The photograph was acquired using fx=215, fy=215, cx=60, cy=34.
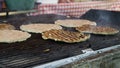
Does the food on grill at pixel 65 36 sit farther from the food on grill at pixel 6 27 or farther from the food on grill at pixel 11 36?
the food on grill at pixel 6 27

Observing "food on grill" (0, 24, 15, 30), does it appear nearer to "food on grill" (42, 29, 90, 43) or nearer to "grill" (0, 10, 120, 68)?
"grill" (0, 10, 120, 68)

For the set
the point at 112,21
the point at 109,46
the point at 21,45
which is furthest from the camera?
the point at 112,21

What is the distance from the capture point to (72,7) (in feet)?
18.6

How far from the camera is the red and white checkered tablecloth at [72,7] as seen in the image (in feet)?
17.0

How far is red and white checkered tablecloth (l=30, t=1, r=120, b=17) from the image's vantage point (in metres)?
5.17

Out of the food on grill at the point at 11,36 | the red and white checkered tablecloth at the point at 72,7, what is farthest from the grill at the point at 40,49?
the red and white checkered tablecloth at the point at 72,7

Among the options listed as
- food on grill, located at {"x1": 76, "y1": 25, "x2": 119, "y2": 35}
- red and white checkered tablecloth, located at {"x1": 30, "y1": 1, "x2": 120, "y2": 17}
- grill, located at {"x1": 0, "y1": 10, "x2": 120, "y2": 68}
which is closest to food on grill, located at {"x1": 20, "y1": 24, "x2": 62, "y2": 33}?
grill, located at {"x1": 0, "y1": 10, "x2": 120, "y2": 68}

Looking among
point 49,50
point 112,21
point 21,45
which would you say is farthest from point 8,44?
point 112,21

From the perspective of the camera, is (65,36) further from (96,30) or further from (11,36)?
(11,36)

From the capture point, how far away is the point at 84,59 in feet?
7.68

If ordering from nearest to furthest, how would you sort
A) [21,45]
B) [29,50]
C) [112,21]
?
[29,50] → [21,45] → [112,21]

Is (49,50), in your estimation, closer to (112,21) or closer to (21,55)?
(21,55)

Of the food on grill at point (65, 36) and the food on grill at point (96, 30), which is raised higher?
the food on grill at point (65, 36)

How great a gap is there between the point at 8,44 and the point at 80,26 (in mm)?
1329
